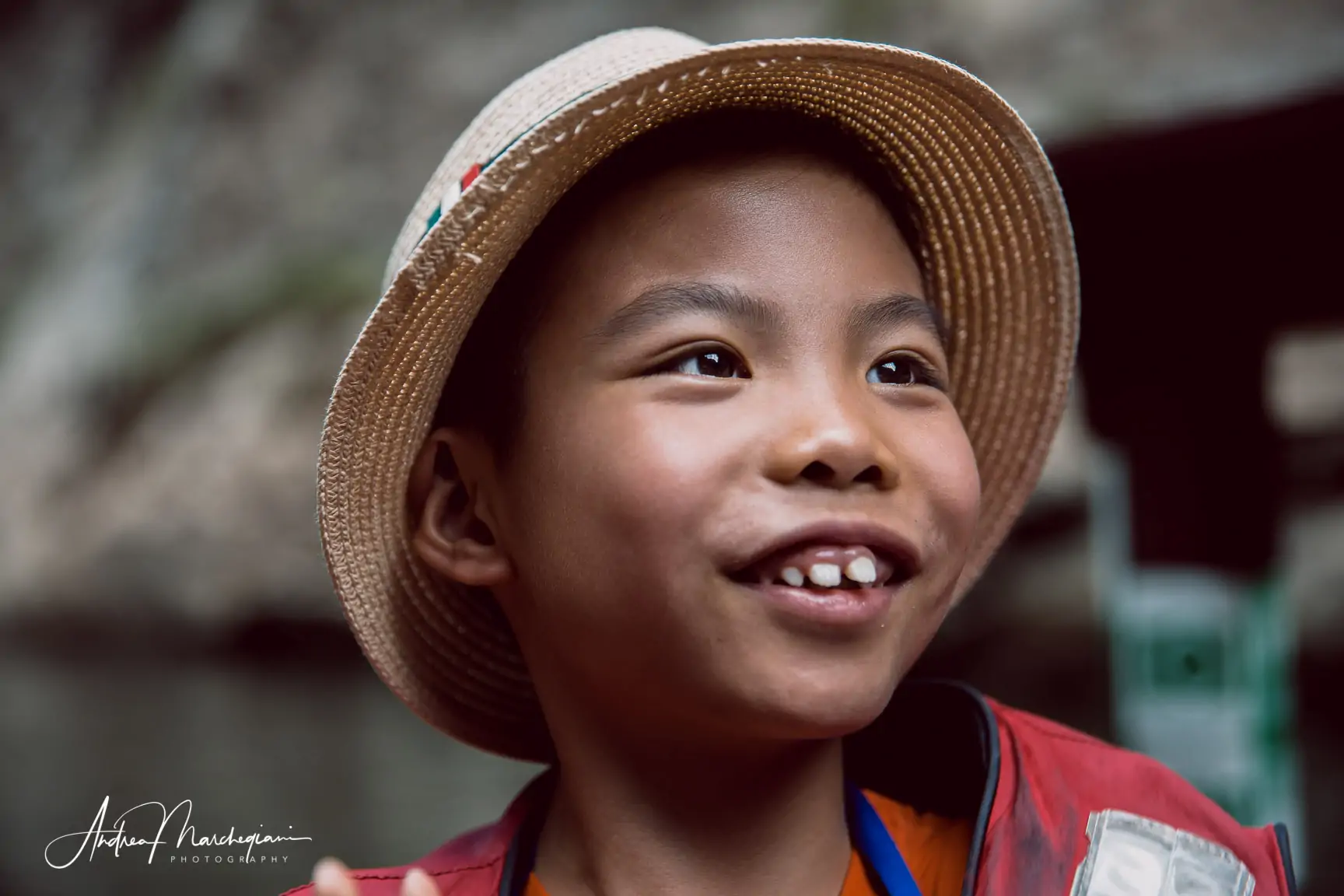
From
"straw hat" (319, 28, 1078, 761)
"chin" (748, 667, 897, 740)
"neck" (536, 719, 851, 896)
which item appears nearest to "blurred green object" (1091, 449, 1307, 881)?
"straw hat" (319, 28, 1078, 761)

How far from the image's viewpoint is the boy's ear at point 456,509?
86 cm

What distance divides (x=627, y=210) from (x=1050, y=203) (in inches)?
13.4

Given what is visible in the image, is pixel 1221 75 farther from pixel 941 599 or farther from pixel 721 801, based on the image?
pixel 721 801

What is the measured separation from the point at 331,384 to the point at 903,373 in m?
3.71

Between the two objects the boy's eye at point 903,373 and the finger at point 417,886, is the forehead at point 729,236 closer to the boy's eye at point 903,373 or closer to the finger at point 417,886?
the boy's eye at point 903,373

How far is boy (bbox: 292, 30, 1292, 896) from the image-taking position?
2.33 feet

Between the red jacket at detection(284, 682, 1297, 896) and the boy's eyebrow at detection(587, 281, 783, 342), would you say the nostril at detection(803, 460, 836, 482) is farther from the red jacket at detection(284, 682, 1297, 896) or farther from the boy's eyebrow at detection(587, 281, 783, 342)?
the red jacket at detection(284, 682, 1297, 896)

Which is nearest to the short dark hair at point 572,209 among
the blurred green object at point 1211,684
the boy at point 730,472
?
the boy at point 730,472

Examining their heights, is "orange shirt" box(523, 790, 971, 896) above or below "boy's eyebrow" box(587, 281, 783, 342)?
below

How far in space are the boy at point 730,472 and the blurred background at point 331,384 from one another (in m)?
0.42

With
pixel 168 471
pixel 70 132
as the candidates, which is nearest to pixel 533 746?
pixel 168 471

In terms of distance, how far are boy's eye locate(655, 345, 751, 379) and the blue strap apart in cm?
37

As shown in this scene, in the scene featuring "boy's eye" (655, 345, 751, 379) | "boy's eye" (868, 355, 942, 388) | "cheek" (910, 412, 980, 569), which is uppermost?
"boy's eye" (655, 345, 751, 379)

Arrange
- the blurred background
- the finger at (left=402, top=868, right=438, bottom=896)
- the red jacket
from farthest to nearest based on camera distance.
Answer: the blurred background
the red jacket
the finger at (left=402, top=868, right=438, bottom=896)
